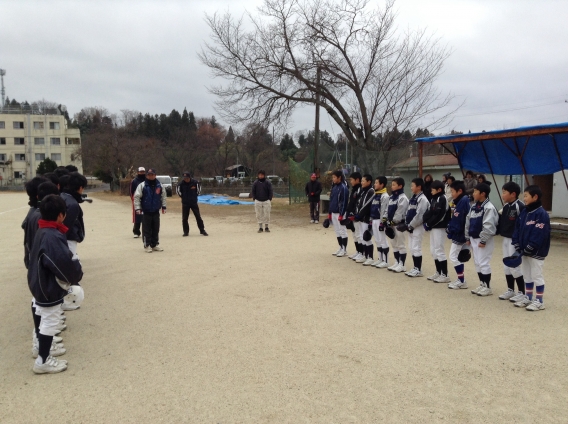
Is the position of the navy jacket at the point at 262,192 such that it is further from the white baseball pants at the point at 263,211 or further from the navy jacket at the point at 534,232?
the navy jacket at the point at 534,232

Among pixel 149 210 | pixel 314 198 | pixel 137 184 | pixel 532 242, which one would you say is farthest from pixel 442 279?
pixel 314 198

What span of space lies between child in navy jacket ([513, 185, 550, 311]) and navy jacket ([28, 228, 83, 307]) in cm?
471

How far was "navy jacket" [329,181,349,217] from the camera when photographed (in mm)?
8953

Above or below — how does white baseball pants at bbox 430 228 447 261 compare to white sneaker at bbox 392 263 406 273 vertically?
above

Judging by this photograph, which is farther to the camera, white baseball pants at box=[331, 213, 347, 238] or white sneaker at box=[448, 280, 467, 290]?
white baseball pants at box=[331, 213, 347, 238]

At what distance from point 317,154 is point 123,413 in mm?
18843

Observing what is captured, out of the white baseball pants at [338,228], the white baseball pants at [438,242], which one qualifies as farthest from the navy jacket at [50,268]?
the white baseball pants at [338,228]

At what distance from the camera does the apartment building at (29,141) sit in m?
67.0

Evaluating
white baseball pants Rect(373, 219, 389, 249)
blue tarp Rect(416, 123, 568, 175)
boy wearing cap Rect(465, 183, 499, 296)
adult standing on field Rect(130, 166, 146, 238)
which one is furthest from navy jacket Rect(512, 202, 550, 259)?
adult standing on field Rect(130, 166, 146, 238)

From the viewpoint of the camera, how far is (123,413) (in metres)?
3.16

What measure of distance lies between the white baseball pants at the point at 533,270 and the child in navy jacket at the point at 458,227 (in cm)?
94

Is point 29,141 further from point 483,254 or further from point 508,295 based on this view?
point 508,295

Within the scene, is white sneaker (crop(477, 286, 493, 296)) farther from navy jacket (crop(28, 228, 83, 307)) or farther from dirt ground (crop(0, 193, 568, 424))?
navy jacket (crop(28, 228, 83, 307))

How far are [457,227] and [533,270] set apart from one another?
1177 mm
